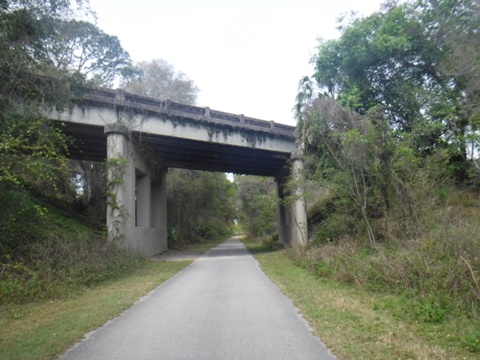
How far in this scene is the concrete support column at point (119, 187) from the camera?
16219 millimetres

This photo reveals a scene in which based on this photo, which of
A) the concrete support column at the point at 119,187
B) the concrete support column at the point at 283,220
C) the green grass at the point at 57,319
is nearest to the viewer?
the green grass at the point at 57,319

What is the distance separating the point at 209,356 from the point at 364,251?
7541mm

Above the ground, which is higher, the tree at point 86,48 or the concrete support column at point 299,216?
the tree at point 86,48

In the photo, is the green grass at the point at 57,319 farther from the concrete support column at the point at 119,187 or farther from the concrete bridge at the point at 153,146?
the concrete bridge at the point at 153,146

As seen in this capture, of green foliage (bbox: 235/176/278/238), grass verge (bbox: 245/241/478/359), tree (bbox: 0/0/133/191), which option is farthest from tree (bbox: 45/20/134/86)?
green foliage (bbox: 235/176/278/238)

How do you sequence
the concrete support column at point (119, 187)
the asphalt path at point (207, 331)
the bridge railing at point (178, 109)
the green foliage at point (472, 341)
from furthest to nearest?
1. the bridge railing at point (178, 109)
2. the concrete support column at point (119, 187)
3. the asphalt path at point (207, 331)
4. the green foliage at point (472, 341)

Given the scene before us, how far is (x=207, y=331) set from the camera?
5562 millimetres

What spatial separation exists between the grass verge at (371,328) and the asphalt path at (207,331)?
276 millimetres

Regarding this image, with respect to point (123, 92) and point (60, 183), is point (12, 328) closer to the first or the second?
point (123, 92)

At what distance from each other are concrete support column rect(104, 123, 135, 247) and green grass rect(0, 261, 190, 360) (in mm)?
6199

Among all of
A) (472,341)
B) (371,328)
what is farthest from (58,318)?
(472,341)

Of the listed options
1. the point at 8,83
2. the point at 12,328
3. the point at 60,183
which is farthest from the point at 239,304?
the point at 60,183

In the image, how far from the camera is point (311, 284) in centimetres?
968

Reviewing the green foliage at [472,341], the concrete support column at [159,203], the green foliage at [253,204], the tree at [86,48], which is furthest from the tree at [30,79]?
the green foliage at [253,204]
